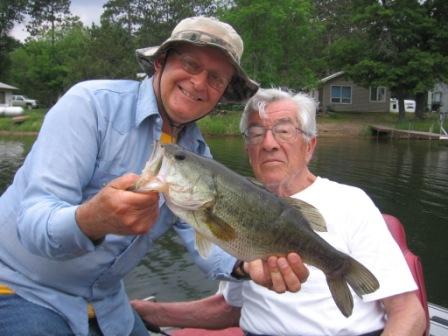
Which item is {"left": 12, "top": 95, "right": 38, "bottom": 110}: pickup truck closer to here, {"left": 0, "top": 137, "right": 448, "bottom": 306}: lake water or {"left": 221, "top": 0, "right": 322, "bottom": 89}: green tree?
{"left": 0, "top": 137, "right": 448, "bottom": 306}: lake water

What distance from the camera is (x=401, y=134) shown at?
38.5 meters

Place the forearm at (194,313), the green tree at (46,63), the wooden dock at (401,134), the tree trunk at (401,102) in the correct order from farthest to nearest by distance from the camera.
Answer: the green tree at (46,63), the tree trunk at (401,102), the wooden dock at (401,134), the forearm at (194,313)

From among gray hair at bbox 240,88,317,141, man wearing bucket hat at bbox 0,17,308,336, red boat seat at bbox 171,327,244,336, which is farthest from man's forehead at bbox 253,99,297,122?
red boat seat at bbox 171,327,244,336

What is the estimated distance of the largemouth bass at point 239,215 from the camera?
237 centimetres

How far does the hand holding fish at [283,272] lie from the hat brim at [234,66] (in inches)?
47.5

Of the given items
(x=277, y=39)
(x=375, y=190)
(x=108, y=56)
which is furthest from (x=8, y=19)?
(x=375, y=190)

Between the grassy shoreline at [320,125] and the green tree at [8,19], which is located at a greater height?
the green tree at [8,19]

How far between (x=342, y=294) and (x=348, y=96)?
48.8 m

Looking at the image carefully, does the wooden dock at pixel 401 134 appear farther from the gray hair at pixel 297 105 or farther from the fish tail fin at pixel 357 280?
the fish tail fin at pixel 357 280

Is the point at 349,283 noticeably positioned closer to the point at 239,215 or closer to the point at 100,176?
the point at 239,215

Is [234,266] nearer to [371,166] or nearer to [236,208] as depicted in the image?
[236,208]

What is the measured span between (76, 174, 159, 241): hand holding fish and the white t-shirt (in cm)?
144

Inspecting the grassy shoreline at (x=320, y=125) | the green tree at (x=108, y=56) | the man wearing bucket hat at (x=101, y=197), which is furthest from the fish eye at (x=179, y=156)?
the green tree at (x=108, y=56)

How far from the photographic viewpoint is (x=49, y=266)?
272 centimetres
